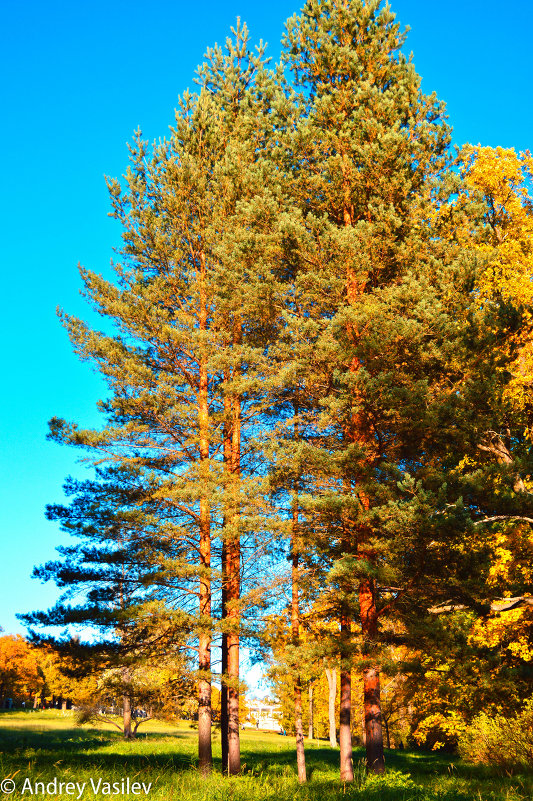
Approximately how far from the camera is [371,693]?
1216 cm

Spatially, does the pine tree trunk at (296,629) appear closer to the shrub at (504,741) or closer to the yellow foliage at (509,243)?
the shrub at (504,741)

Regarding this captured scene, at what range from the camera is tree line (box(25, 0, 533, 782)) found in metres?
12.4

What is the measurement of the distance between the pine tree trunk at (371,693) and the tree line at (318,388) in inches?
2.2

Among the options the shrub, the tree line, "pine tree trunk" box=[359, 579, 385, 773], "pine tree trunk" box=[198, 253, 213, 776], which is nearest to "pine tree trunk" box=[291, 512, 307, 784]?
the tree line

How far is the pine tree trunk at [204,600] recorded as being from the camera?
1308cm

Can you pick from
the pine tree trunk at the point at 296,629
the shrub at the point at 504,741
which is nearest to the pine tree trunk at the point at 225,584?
the pine tree trunk at the point at 296,629

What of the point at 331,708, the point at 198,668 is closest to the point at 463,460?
the point at 198,668

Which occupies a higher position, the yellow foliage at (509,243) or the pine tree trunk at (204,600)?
the yellow foliage at (509,243)

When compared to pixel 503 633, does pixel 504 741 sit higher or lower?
lower

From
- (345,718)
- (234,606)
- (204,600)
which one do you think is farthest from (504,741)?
(204,600)

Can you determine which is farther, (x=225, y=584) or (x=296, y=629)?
(x=296, y=629)

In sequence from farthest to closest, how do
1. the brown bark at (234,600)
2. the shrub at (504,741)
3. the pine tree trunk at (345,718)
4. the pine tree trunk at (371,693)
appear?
the brown bark at (234,600) < the pine tree trunk at (345,718) < the pine tree trunk at (371,693) < the shrub at (504,741)

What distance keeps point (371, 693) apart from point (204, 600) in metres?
4.41

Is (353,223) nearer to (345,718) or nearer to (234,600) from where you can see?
(234,600)
